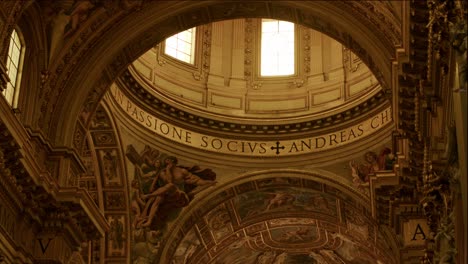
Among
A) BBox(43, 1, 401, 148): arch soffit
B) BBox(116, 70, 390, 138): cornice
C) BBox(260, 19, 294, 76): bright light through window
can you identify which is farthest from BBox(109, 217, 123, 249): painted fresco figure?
BBox(43, 1, 401, 148): arch soffit

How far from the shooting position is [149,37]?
2105cm

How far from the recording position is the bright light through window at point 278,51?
32.0 metres

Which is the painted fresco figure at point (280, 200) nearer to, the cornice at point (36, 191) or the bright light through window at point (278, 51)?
the bright light through window at point (278, 51)

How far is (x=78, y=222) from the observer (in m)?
19.9

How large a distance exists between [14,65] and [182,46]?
1252cm

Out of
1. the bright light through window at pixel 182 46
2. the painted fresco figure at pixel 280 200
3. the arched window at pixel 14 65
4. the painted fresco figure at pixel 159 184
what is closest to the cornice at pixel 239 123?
the painted fresco figure at pixel 159 184

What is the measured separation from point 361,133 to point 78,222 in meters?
11.6

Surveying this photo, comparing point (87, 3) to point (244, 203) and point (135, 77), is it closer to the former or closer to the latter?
point (135, 77)

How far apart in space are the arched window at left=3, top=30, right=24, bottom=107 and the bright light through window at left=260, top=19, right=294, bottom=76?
13.4 meters

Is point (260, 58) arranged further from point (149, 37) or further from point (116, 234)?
point (149, 37)

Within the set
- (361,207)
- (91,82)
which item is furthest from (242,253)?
(91,82)

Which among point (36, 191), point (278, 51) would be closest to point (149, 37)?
point (36, 191)

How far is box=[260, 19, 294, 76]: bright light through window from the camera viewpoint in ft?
105

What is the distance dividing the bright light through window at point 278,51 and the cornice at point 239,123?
7.35 ft
